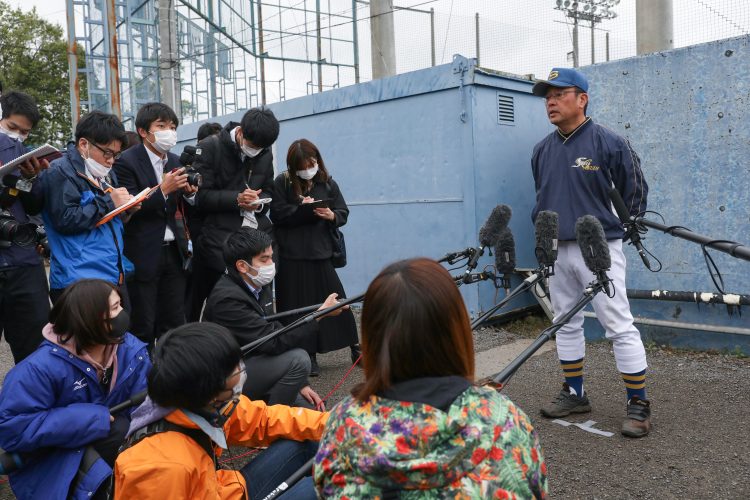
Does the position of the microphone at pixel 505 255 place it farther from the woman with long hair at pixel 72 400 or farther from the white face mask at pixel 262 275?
the woman with long hair at pixel 72 400

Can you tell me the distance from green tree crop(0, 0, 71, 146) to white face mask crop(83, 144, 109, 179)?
23.3 meters

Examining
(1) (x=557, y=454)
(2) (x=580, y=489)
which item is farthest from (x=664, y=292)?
(2) (x=580, y=489)

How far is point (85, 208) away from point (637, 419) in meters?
3.31

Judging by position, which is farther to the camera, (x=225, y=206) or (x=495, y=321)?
(x=495, y=321)

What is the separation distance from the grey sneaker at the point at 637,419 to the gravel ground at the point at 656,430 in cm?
4

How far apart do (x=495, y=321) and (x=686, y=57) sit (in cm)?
292

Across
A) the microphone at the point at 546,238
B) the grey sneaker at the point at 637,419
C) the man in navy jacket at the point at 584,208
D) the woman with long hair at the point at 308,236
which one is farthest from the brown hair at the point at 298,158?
the grey sneaker at the point at 637,419

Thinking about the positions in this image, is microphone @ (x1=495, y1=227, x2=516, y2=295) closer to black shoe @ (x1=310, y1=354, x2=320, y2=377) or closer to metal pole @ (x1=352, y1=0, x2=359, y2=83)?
black shoe @ (x1=310, y1=354, x2=320, y2=377)

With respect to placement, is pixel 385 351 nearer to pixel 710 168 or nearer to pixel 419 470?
pixel 419 470

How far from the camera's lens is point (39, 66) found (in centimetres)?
2528

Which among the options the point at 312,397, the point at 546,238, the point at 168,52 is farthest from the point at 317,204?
the point at 168,52

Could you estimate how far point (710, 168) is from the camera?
16.9ft

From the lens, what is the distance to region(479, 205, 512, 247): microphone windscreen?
301 centimetres

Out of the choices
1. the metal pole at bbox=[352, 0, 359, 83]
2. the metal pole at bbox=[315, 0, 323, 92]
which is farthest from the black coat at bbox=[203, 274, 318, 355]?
the metal pole at bbox=[352, 0, 359, 83]
